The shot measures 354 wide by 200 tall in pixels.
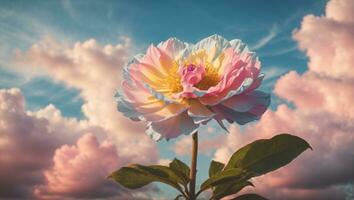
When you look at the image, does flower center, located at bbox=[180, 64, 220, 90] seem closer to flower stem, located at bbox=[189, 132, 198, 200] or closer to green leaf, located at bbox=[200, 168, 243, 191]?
flower stem, located at bbox=[189, 132, 198, 200]

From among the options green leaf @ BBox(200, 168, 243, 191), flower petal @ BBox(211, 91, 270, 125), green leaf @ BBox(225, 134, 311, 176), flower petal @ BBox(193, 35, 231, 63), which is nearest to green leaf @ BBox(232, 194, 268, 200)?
green leaf @ BBox(225, 134, 311, 176)

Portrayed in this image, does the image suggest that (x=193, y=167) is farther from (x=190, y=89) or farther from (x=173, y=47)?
(x=173, y=47)

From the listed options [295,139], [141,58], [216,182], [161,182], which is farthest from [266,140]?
[141,58]

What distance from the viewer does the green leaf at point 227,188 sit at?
167 inches

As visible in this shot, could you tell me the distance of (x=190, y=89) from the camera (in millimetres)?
4105

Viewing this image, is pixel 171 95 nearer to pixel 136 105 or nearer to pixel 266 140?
pixel 136 105

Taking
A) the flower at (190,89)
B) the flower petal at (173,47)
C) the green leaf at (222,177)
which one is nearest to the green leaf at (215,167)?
the green leaf at (222,177)

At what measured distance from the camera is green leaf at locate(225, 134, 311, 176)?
4.24m

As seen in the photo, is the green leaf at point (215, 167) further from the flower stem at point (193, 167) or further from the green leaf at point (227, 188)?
the flower stem at point (193, 167)

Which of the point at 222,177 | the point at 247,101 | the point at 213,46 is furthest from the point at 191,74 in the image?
the point at 222,177

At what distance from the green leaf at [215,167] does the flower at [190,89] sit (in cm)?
71

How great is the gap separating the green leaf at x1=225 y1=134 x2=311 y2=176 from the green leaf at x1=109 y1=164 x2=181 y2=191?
A: 1.66ft

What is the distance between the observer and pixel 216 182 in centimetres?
408

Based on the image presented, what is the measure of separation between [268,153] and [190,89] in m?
0.84
